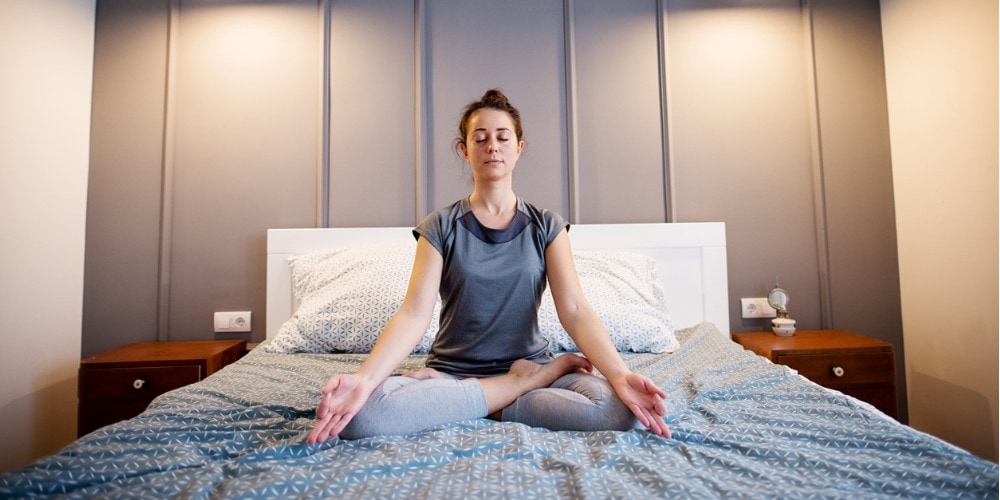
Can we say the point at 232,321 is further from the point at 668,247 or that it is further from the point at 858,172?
the point at 858,172

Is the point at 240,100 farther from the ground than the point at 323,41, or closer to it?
closer to it

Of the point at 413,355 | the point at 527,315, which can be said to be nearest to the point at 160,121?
the point at 413,355

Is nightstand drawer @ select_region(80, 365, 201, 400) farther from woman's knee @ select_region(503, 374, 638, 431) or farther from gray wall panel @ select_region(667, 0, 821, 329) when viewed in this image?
gray wall panel @ select_region(667, 0, 821, 329)

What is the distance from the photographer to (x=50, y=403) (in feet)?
6.58

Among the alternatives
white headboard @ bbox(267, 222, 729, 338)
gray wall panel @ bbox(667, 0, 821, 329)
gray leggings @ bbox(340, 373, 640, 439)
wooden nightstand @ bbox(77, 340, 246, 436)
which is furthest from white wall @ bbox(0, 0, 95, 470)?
gray wall panel @ bbox(667, 0, 821, 329)

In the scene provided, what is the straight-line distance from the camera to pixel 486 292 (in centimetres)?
123

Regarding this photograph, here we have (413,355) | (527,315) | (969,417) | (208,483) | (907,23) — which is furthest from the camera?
(907,23)

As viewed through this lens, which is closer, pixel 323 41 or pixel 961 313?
pixel 961 313

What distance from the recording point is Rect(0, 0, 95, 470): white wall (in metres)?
1.85

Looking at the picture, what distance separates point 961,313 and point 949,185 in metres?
0.50

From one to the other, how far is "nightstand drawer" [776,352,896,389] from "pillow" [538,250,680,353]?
509mm

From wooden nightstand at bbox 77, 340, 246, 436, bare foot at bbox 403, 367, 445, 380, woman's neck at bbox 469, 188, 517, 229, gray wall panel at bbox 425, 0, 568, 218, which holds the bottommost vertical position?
wooden nightstand at bbox 77, 340, 246, 436

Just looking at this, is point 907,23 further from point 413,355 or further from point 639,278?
point 413,355

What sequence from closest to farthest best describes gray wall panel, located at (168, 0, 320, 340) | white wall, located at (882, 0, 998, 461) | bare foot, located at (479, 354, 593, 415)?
bare foot, located at (479, 354, 593, 415), white wall, located at (882, 0, 998, 461), gray wall panel, located at (168, 0, 320, 340)
